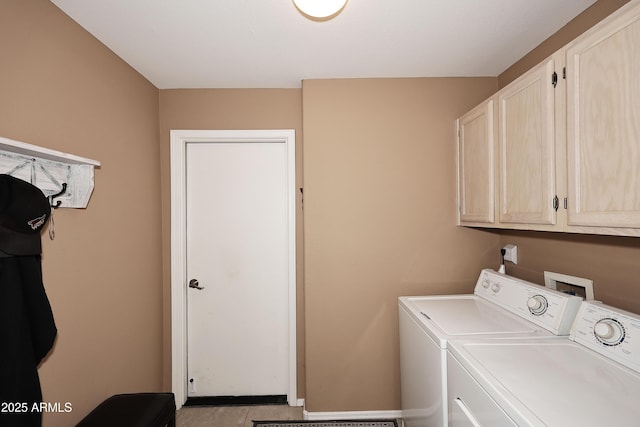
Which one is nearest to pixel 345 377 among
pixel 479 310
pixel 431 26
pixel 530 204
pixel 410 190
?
pixel 479 310

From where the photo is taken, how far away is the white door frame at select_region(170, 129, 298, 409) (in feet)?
7.08

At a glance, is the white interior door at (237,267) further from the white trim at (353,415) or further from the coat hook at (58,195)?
the coat hook at (58,195)

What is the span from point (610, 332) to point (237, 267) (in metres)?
2.10

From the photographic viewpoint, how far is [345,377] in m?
2.05

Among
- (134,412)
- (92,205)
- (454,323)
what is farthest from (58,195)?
(454,323)

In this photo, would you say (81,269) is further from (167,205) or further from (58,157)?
(167,205)

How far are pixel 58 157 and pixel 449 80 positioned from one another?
2.32 m

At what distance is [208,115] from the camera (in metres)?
2.17

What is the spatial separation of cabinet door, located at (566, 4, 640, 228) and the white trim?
5.72 ft

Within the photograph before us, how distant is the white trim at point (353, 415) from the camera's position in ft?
6.65

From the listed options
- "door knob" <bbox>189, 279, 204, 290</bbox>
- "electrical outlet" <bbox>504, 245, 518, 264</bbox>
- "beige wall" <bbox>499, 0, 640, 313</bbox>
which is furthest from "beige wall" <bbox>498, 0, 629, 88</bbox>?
"door knob" <bbox>189, 279, 204, 290</bbox>

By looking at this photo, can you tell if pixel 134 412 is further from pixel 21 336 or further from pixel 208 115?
pixel 208 115

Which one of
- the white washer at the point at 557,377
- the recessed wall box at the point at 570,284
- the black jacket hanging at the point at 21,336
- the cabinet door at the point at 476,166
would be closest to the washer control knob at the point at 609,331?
the white washer at the point at 557,377

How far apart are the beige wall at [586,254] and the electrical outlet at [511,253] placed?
3 cm
